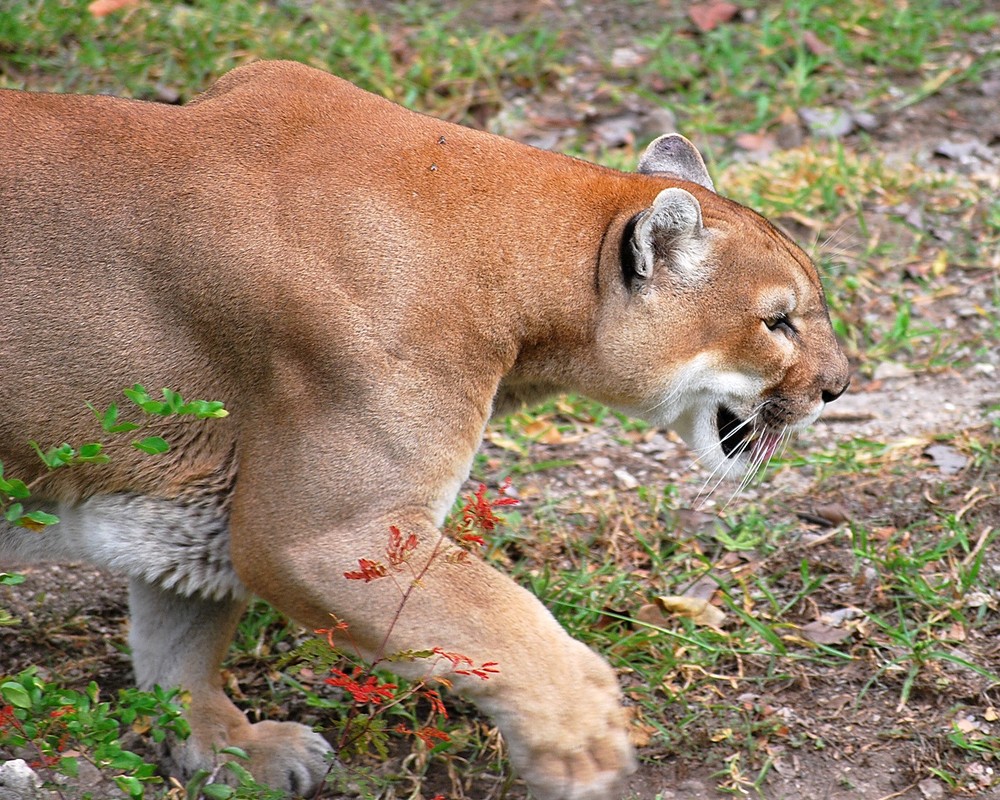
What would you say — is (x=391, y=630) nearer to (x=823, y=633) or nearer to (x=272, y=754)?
(x=272, y=754)

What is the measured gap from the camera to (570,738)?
3555 mm

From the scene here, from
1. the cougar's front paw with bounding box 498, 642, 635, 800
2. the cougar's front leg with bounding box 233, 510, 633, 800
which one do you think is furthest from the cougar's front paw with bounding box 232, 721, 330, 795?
the cougar's front paw with bounding box 498, 642, 635, 800

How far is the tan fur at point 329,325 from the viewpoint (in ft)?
11.8

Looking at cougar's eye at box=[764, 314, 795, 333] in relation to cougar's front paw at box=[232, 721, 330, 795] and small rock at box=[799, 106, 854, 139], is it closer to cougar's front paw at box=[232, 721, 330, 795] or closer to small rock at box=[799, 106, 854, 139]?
cougar's front paw at box=[232, 721, 330, 795]

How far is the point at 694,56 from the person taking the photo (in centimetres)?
810

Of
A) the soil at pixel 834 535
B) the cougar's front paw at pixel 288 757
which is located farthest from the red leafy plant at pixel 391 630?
the soil at pixel 834 535

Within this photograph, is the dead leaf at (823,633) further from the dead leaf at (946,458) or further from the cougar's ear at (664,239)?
the cougar's ear at (664,239)

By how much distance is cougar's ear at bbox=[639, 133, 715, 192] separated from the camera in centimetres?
451

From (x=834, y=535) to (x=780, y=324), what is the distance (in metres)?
1.22

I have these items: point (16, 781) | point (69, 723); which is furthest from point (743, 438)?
point (16, 781)

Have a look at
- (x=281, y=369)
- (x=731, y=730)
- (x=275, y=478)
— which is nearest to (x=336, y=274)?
(x=281, y=369)

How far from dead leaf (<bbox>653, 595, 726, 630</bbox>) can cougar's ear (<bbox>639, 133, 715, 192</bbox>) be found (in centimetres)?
138

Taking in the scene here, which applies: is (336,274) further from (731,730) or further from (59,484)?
(731,730)

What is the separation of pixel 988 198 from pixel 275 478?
4.69 metres
